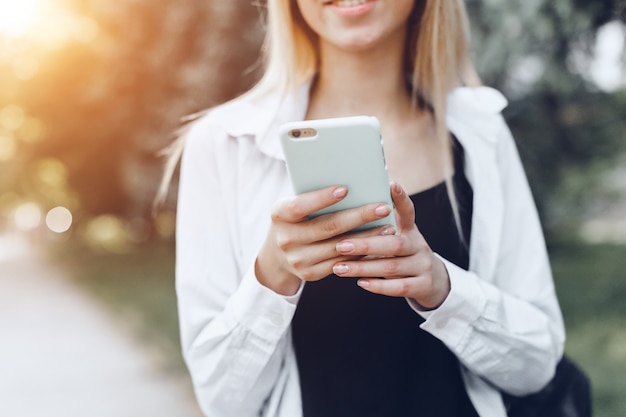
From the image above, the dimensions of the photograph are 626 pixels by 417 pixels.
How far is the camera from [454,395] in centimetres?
167

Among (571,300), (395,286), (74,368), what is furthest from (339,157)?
(571,300)

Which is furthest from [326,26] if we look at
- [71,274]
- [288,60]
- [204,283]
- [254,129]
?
[71,274]

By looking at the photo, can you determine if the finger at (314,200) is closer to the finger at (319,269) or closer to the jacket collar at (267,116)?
the finger at (319,269)

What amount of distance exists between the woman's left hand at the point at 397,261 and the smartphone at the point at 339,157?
46 millimetres

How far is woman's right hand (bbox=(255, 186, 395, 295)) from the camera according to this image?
1.29 metres

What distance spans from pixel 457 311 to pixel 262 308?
39 cm

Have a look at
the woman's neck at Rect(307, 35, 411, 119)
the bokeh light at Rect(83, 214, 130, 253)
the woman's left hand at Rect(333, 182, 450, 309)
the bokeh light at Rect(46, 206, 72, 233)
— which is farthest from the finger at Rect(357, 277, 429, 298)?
the bokeh light at Rect(46, 206, 72, 233)

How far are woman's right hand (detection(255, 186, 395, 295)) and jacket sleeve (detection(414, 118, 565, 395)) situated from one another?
29cm

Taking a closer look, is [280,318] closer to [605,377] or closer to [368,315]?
[368,315]

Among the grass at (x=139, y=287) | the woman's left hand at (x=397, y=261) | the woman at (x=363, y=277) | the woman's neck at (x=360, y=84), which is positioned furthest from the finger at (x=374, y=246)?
the grass at (x=139, y=287)

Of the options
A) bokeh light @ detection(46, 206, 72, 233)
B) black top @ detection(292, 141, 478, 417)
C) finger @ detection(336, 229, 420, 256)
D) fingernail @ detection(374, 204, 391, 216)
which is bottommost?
bokeh light @ detection(46, 206, 72, 233)

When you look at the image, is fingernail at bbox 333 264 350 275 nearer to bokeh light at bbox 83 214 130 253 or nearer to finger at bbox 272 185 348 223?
finger at bbox 272 185 348 223

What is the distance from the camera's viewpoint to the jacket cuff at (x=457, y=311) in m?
1.54

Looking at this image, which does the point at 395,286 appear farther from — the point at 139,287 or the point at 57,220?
the point at 57,220
